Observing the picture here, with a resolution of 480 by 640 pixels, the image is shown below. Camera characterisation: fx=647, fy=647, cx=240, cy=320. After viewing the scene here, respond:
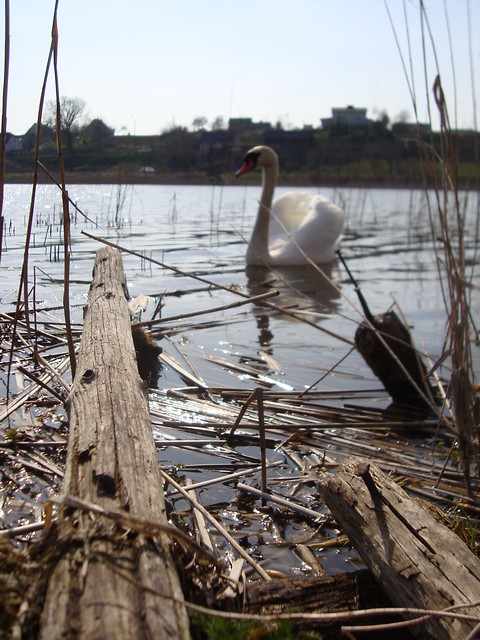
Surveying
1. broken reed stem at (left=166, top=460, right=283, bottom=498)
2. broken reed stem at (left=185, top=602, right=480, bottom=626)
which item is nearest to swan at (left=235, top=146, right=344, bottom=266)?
broken reed stem at (left=166, top=460, right=283, bottom=498)

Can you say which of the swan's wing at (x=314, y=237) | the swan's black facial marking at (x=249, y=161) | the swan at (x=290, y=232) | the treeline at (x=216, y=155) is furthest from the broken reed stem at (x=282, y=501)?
the swan's black facial marking at (x=249, y=161)

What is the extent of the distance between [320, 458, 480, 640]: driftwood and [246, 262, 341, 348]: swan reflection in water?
12.2ft

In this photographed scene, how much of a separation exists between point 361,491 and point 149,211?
387 inches

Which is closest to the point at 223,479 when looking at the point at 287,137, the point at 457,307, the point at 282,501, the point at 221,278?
the point at 282,501

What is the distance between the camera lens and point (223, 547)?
7.98ft

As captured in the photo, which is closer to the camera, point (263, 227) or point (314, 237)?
point (263, 227)

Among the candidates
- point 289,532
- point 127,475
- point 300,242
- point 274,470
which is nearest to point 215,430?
point 274,470

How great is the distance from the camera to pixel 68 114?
3758 mm

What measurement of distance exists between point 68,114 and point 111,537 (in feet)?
9.59

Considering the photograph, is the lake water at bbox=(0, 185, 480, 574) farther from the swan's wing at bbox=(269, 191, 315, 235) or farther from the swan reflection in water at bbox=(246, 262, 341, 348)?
the swan's wing at bbox=(269, 191, 315, 235)

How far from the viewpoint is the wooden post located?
1.27 m

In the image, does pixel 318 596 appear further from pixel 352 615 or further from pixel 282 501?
pixel 282 501

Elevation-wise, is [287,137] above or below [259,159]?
above

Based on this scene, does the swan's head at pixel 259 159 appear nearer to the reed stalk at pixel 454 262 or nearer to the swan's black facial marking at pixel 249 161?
the swan's black facial marking at pixel 249 161
